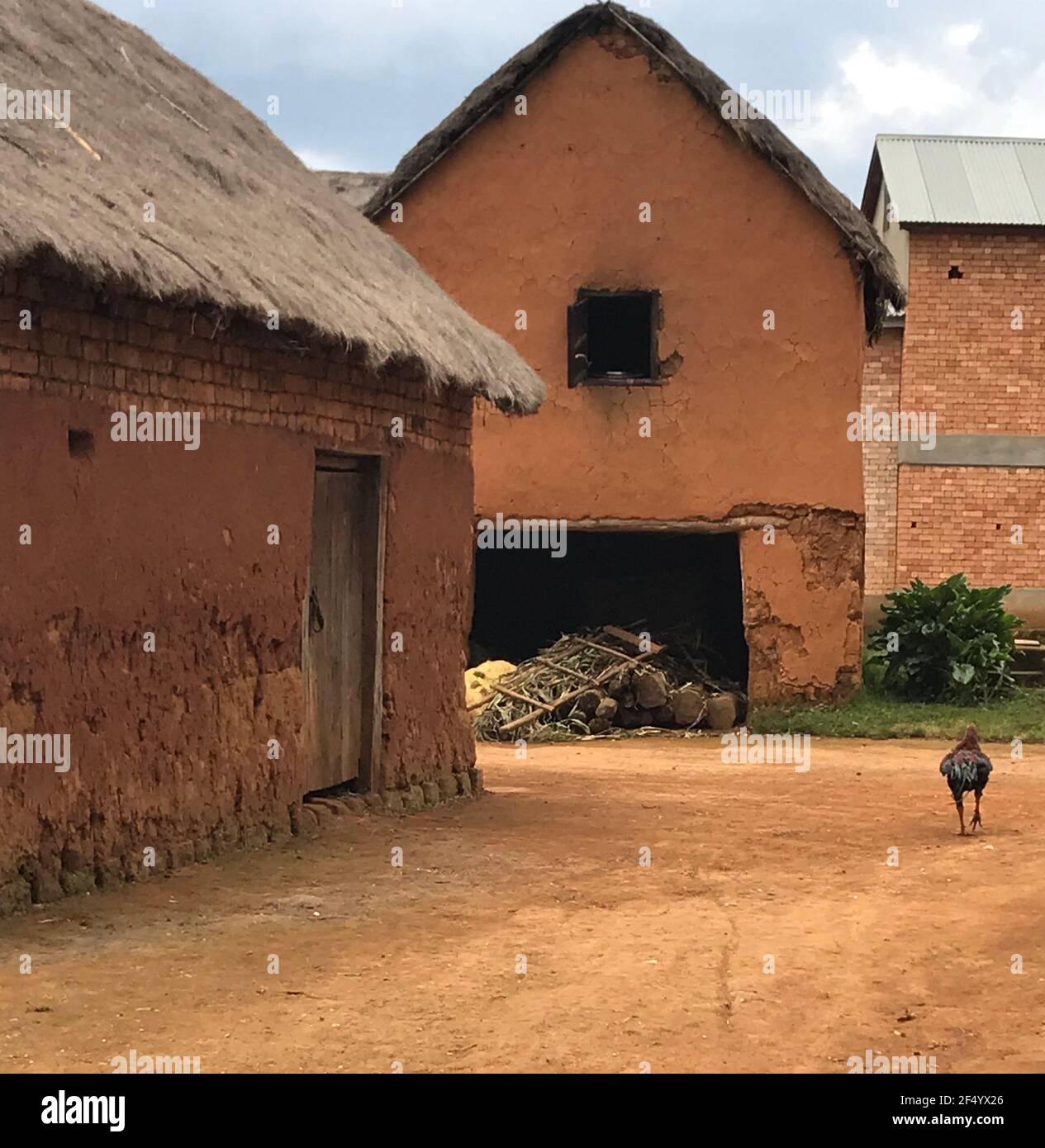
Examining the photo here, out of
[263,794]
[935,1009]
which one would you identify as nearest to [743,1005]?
[935,1009]

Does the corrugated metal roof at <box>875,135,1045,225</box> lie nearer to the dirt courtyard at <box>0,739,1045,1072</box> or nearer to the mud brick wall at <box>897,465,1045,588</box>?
the mud brick wall at <box>897,465,1045,588</box>

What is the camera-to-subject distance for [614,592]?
16.6 m

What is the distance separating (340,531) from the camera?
8977mm

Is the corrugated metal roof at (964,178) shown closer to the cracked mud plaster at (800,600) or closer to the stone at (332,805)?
the cracked mud plaster at (800,600)

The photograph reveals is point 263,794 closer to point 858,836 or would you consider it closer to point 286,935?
point 286,935

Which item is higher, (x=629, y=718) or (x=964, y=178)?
(x=964, y=178)

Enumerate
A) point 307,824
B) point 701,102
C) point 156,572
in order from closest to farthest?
point 156,572, point 307,824, point 701,102

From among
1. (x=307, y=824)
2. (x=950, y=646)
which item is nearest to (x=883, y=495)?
(x=950, y=646)

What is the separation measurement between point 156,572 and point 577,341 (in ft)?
26.7

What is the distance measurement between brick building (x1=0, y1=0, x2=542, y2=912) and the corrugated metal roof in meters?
10.7

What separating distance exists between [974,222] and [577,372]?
6.62 metres

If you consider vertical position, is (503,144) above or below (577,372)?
above

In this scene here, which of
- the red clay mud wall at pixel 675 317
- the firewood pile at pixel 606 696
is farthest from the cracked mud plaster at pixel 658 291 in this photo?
the firewood pile at pixel 606 696

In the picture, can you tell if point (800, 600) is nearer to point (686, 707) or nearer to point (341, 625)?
point (686, 707)
